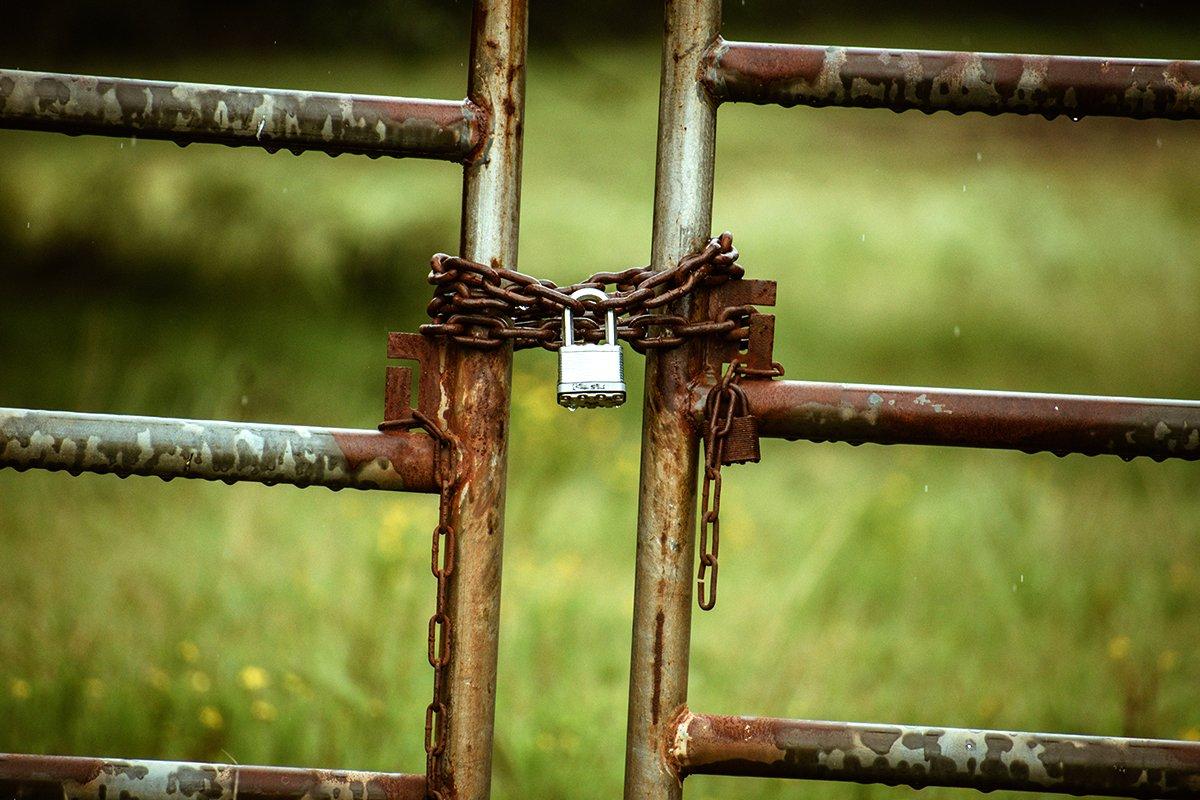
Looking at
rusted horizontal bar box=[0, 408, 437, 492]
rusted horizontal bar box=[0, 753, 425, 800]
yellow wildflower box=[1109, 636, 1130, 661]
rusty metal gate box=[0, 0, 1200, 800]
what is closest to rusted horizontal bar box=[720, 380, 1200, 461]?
rusty metal gate box=[0, 0, 1200, 800]

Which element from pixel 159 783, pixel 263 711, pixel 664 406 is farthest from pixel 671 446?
pixel 263 711

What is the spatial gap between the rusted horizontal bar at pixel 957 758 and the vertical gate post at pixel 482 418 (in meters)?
0.21

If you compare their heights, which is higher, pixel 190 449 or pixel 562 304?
pixel 562 304

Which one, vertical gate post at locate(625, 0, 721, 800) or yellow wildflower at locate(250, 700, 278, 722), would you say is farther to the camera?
yellow wildflower at locate(250, 700, 278, 722)

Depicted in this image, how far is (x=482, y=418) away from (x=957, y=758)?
1.63ft

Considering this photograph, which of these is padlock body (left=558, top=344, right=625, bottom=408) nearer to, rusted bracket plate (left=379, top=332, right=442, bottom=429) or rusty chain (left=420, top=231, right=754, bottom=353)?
rusty chain (left=420, top=231, right=754, bottom=353)

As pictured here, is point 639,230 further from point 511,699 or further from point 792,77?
point 792,77

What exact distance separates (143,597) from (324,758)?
516mm

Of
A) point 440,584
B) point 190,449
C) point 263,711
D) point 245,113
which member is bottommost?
point 263,711

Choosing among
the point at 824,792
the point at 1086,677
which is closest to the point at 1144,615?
the point at 1086,677

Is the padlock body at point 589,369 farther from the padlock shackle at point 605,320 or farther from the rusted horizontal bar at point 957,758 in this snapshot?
the rusted horizontal bar at point 957,758

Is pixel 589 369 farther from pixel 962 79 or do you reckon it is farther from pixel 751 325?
pixel 962 79

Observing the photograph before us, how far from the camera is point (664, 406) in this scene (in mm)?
894

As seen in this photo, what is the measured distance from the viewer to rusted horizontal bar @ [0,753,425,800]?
890 millimetres
